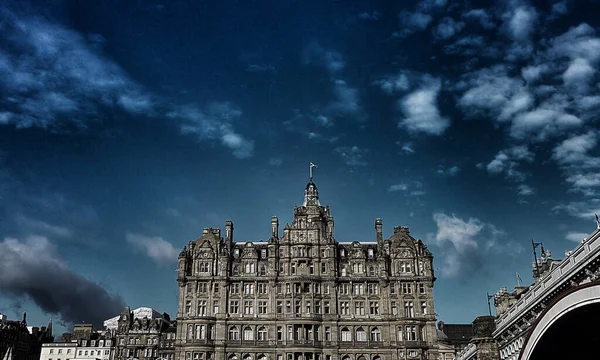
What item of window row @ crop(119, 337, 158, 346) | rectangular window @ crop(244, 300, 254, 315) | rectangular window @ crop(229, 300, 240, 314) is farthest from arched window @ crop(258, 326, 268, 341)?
window row @ crop(119, 337, 158, 346)

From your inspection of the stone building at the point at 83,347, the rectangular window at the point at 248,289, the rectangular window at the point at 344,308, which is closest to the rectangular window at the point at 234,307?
the rectangular window at the point at 248,289

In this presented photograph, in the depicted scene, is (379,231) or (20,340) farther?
(20,340)

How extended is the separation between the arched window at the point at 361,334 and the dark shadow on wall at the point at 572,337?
57.6 metres

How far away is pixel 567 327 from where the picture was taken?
3941cm

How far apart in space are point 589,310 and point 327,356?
69893 millimetres

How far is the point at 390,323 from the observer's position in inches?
3979

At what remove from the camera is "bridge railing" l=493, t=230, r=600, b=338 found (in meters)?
31.5

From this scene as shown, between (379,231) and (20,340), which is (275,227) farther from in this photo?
(20,340)

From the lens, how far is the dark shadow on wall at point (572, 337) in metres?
36.7

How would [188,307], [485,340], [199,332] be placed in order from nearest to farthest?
[485,340] → [199,332] → [188,307]

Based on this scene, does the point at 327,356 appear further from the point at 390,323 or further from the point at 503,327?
the point at 503,327

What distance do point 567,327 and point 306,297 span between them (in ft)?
217

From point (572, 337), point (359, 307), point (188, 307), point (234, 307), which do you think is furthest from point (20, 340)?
point (572, 337)

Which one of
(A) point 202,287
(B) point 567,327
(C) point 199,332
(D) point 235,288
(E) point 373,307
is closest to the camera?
(B) point 567,327
